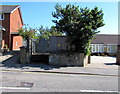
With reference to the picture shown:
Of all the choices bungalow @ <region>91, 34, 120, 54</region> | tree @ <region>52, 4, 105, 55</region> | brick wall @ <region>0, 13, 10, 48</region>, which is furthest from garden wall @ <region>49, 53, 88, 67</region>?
bungalow @ <region>91, 34, 120, 54</region>

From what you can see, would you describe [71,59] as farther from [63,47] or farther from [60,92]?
[60,92]

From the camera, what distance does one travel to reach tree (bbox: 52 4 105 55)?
11359mm

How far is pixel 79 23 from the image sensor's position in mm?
11617

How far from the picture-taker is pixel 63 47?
12789mm

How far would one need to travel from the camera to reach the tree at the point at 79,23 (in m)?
11.4

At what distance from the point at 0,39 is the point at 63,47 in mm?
12141

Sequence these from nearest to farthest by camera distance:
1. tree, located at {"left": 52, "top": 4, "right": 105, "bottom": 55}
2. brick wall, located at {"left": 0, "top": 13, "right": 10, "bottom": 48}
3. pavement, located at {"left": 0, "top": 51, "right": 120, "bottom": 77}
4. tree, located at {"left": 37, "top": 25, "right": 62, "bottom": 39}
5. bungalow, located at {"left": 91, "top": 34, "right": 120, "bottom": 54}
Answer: pavement, located at {"left": 0, "top": 51, "right": 120, "bottom": 77}, tree, located at {"left": 52, "top": 4, "right": 105, "bottom": 55}, tree, located at {"left": 37, "top": 25, "right": 62, "bottom": 39}, brick wall, located at {"left": 0, "top": 13, "right": 10, "bottom": 48}, bungalow, located at {"left": 91, "top": 34, "right": 120, "bottom": 54}

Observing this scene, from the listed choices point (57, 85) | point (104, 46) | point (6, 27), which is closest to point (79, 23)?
point (57, 85)

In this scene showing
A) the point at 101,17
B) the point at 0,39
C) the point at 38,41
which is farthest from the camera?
the point at 0,39

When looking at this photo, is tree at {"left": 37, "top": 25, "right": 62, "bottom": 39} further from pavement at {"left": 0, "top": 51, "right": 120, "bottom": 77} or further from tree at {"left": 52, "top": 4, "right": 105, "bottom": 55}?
pavement at {"left": 0, "top": 51, "right": 120, "bottom": 77}

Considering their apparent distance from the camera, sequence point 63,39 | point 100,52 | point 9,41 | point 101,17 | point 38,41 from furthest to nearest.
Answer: point 100,52 → point 9,41 → point 38,41 → point 63,39 → point 101,17

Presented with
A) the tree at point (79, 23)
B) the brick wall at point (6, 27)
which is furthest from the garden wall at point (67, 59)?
the brick wall at point (6, 27)

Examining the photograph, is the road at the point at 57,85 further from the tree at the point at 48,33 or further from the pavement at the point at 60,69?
the tree at the point at 48,33

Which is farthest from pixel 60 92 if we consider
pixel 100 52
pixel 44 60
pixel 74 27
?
pixel 100 52
